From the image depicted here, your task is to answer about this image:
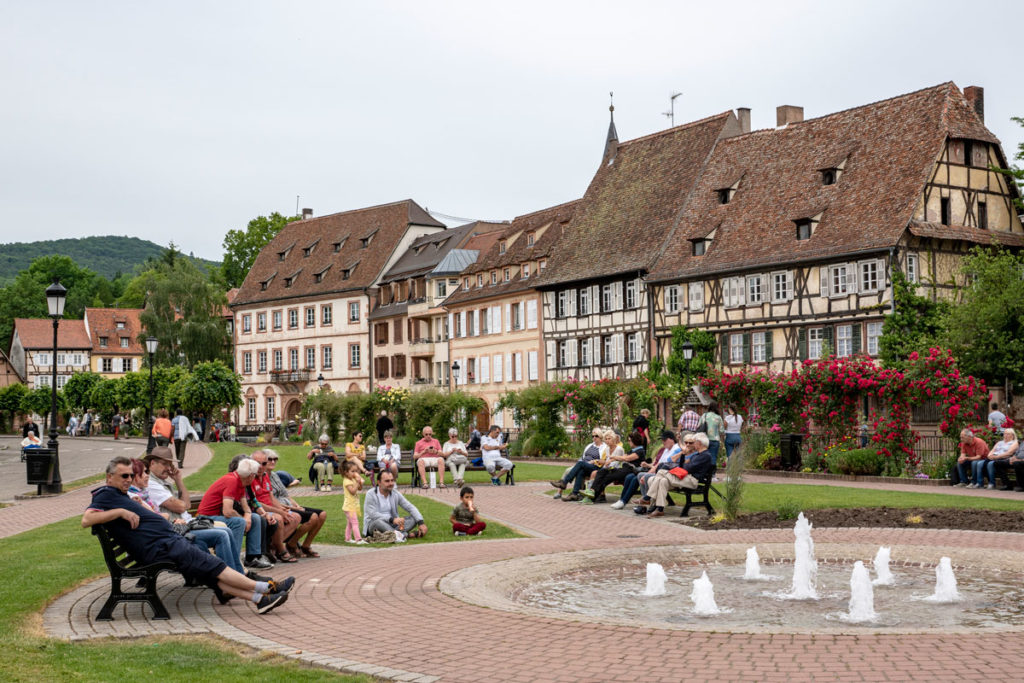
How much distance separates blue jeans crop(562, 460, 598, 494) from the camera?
843 inches

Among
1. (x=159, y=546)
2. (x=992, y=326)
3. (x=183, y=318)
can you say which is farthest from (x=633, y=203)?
(x=159, y=546)

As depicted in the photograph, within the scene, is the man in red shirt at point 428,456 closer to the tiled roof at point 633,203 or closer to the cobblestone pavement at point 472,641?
the cobblestone pavement at point 472,641

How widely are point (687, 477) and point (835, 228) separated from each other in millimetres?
26059

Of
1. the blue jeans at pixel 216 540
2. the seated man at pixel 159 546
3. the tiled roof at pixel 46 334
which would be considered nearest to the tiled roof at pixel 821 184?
the blue jeans at pixel 216 540

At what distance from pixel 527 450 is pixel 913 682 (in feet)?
103

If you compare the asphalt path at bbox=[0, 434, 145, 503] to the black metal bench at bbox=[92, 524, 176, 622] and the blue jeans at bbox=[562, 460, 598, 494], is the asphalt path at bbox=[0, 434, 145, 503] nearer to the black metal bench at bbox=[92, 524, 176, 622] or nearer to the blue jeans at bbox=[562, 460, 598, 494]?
the blue jeans at bbox=[562, 460, 598, 494]

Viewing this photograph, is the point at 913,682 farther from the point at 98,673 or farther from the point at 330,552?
the point at 330,552

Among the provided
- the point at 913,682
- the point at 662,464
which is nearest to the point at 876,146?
the point at 662,464

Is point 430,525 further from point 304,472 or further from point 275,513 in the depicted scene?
point 304,472

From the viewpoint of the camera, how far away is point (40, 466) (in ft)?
81.7

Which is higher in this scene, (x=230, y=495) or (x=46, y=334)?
(x=46, y=334)

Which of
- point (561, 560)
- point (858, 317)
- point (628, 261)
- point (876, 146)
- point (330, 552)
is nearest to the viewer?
point (561, 560)

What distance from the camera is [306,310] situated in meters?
81.7

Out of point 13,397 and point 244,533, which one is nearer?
point 244,533
